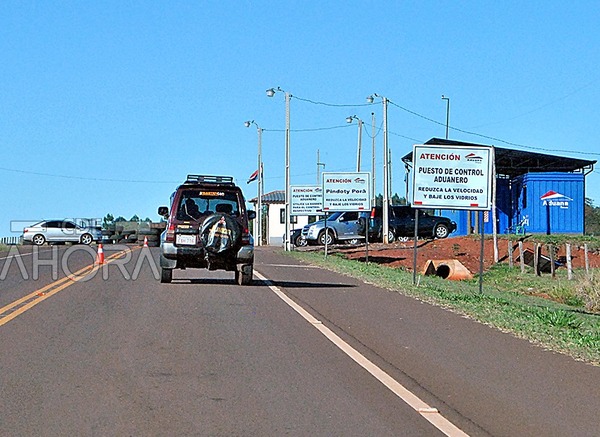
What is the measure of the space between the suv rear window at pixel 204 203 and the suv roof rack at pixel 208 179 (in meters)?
0.21

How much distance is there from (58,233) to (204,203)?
129 ft

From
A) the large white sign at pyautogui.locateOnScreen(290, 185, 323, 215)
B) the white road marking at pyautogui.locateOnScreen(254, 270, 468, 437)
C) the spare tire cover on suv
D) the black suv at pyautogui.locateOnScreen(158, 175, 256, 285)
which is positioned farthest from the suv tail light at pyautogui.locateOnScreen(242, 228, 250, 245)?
the large white sign at pyautogui.locateOnScreen(290, 185, 323, 215)

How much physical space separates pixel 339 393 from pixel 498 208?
161 ft

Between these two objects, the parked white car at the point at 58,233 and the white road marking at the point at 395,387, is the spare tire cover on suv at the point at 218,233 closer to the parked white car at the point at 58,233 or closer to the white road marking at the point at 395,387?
the white road marking at the point at 395,387

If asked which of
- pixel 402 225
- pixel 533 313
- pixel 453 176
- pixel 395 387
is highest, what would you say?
pixel 453 176

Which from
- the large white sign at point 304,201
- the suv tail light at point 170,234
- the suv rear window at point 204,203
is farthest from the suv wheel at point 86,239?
the suv tail light at point 170,234

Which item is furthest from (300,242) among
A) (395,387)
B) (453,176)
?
(395,387)

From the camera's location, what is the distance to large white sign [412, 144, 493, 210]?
2019cm

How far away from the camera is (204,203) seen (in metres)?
19.7

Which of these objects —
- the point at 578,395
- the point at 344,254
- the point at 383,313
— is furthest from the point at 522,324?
the point at 344,254

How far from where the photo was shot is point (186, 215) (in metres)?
19.4

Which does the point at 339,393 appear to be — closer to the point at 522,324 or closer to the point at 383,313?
the point at 522,324

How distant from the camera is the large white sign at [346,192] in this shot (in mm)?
35031

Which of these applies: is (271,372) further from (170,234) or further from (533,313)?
(170,234)
